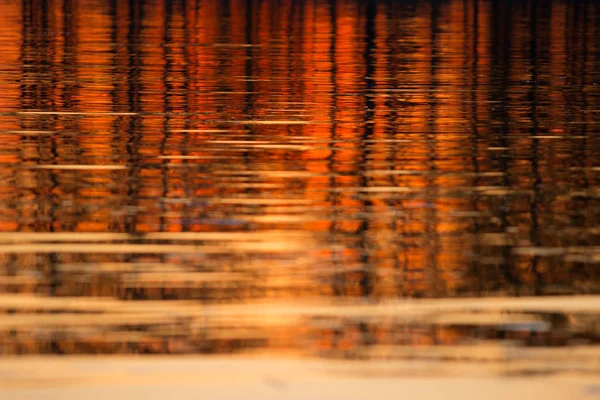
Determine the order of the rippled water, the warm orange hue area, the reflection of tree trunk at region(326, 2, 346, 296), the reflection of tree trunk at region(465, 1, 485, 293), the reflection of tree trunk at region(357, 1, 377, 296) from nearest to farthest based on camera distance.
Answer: the rippled water, the reflection of tree trunk at region(326, 2, 346, 296), the reflection of tree trunk at region(357, 1, 377, 296), the reflection of tree trunk at region(465, 1, 485, 293), the warm orange hue area

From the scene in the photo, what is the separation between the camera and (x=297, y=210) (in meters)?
13.4

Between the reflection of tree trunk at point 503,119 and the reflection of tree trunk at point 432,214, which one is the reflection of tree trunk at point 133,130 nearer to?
the reflection of tree trunk at point 432,214

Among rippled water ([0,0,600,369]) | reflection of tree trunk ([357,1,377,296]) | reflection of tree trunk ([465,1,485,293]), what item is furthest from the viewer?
reflection of tree trunk ([465,1,485,293])

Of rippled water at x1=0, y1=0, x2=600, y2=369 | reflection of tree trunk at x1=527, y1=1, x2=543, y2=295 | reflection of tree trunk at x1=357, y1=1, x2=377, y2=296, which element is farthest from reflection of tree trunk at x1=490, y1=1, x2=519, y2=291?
reflection of tree trunk at x1=357, y1=1, x2=377, y2=296

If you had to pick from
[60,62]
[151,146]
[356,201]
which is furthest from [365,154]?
[60,62]

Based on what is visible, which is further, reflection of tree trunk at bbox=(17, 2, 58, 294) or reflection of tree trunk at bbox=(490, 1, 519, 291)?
reflection of tree trunk at bbox=(17, 2, 58, 294)

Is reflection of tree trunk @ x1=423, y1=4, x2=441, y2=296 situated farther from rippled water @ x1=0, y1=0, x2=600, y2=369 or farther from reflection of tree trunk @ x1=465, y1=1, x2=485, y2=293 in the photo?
reflection of tree trunk @ x1=465, y1=1, x2=485, y2=293

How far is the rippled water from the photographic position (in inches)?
368

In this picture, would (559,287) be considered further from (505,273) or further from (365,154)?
(365,154)

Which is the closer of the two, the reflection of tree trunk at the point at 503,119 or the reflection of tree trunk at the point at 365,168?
the reflection of tree trunk at the point at 365,168

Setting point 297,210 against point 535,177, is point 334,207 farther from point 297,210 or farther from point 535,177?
point 535,177

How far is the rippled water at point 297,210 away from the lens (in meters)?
9.34

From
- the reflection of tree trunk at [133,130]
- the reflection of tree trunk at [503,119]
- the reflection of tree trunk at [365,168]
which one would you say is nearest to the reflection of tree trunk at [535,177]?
the reflection of tree trunk at [503,119]

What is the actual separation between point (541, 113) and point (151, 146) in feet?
21.2
